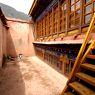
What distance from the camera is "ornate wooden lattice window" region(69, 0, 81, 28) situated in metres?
5.54

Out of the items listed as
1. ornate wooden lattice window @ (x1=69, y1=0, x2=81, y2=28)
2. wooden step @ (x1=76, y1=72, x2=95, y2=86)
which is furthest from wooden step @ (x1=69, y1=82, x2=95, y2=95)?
ornate wooden lattice window @ (x1=69, y1=0, x2=81, y2=28)

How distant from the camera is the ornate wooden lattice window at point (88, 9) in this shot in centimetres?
451

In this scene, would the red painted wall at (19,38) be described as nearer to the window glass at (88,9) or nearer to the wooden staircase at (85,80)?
the window glass at (88,9)

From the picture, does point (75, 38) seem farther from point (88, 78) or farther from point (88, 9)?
point (88, 78)

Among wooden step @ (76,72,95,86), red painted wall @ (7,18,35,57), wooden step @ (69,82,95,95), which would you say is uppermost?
red painted wall @ (7,18,35,57)

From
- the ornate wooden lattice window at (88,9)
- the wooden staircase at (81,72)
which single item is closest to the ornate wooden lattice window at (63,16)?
the ornate wooden lattice window at (88,9)

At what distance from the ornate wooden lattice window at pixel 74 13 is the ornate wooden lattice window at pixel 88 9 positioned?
0.47 metres

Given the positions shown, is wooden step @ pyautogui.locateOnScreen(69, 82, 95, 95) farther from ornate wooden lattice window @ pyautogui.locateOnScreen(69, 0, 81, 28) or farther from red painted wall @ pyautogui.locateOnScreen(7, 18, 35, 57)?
red painted wall @ pyautogui.locateOnScreen(7, 18, 35, 57)

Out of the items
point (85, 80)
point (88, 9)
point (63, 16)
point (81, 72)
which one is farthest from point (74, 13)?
point (85, 80)

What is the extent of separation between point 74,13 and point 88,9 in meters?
0.90

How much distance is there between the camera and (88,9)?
4930mm

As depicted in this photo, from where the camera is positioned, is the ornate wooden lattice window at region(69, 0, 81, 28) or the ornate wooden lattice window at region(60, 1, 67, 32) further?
the ornate wooden lattice window at region(60, 1, 67, 32)

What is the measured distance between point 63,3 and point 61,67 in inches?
136

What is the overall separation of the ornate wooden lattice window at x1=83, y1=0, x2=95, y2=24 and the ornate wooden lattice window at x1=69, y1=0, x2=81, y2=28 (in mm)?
467
